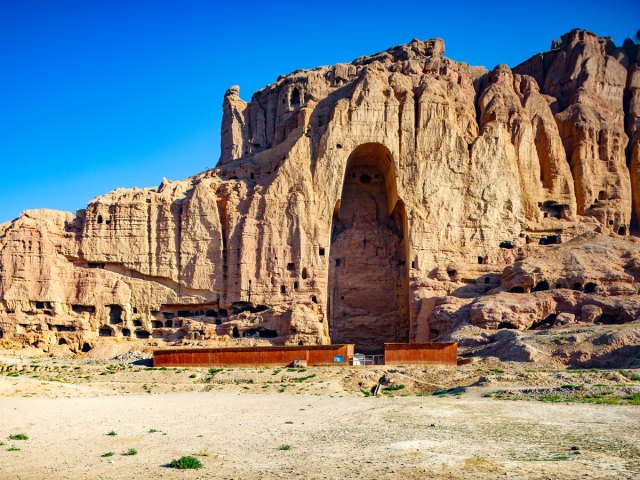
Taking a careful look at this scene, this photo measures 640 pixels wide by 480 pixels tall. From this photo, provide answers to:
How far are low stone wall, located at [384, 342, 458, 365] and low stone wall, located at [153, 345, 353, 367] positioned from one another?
269cm

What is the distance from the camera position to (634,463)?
51.2 ft

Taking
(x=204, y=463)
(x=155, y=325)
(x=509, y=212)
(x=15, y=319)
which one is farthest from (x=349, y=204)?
(x=204, y=463)

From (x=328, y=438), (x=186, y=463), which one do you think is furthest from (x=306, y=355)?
(x=186, y=463)

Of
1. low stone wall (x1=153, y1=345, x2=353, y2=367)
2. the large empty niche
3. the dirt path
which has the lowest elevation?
the dirt path

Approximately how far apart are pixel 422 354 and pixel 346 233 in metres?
22.5

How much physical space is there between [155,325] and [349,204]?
18508 millimetres

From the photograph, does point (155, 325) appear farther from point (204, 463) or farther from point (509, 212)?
point (204, 463)

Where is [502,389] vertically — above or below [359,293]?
below

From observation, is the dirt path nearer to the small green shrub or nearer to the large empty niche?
the small green shrub

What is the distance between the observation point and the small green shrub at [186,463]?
16.2m

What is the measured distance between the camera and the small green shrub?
16172 millimetres

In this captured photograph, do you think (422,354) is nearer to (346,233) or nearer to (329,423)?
(329,423)

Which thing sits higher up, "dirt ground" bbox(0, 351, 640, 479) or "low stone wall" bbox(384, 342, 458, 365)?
"low stone wall" bbox(384, 342, 458, 365)

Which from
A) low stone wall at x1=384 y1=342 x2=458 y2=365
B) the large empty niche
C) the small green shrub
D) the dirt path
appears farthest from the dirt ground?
the large empty niche
